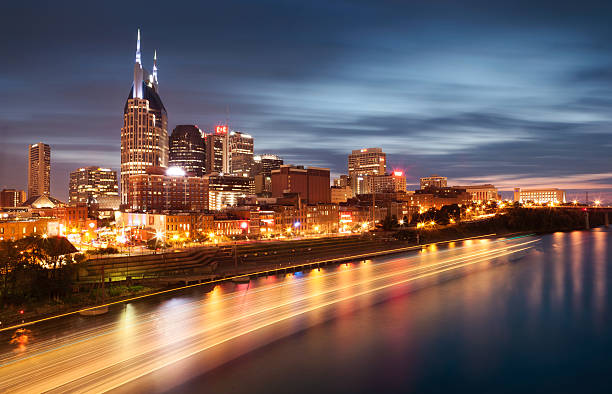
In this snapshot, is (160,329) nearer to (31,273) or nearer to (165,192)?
(31,273)

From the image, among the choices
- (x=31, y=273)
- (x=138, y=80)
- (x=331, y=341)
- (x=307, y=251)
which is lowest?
(x=331, y=341)

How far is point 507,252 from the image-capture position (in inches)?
2751

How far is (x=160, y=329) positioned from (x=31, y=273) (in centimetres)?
1279

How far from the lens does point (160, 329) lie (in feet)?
89.1

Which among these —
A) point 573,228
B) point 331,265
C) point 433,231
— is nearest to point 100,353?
point 331,265

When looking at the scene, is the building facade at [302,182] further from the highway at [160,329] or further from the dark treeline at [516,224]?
the highway at [160,329]

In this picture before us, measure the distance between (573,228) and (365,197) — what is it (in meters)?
64.4

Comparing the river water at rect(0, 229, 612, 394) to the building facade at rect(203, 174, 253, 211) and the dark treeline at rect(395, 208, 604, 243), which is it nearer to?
the dark treeline at rect(395, 208, 604, 243)

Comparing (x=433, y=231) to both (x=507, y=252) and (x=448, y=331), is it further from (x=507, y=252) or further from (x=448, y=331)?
(x=448, y=331)

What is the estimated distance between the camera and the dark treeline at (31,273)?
1241 inches

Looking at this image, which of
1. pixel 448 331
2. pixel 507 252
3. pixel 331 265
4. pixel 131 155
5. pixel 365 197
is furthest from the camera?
pixel 131 155

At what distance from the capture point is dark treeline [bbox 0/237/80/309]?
3152cm

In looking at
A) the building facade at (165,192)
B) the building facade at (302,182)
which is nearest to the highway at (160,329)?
the building facade at (165,192)

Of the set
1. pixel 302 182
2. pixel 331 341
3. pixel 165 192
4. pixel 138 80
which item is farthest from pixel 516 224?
pixel 138 80
